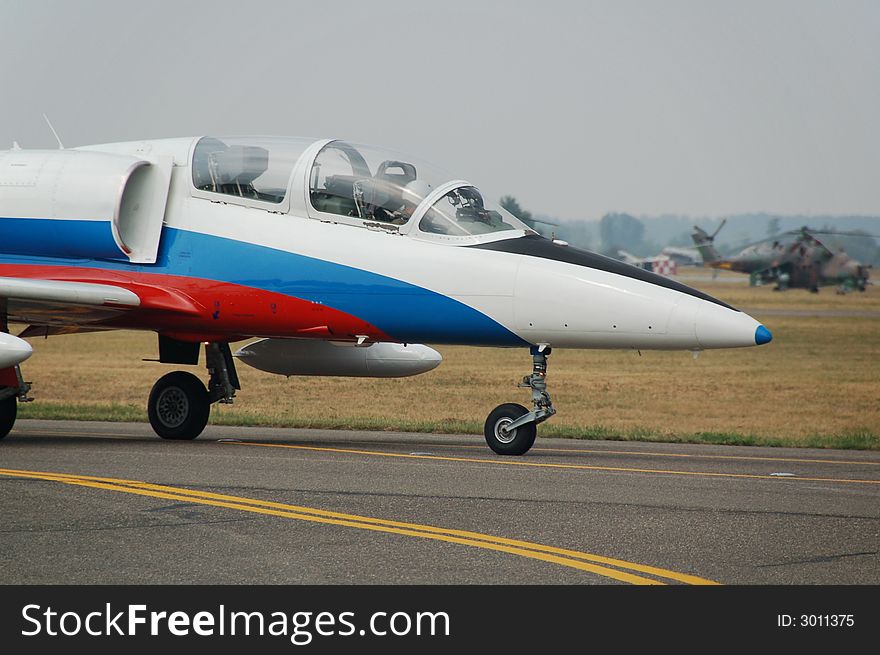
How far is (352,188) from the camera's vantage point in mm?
14281

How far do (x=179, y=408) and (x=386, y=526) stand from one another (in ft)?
24.9

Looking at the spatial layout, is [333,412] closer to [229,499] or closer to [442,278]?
[442,278]

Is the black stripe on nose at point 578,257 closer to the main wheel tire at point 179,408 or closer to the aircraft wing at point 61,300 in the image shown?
the aircraft wing at point 61,300

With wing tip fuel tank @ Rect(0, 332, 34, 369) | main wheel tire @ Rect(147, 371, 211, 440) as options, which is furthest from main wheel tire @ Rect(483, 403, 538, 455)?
wing tip fuel tank @ Rect(0, 332, 34, 369)

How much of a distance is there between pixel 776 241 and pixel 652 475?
2991 inches

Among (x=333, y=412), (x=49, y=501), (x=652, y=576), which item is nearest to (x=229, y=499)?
(x=49, y=501)

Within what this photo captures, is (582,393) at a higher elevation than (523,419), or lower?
lower

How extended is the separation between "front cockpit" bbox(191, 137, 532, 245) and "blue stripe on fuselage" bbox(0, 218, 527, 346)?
1.77 feet

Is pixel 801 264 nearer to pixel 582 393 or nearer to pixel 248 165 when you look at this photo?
pixel 582 393

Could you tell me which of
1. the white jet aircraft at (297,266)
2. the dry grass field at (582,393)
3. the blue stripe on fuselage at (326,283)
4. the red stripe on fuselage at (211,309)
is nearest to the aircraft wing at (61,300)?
the white jet aircraft at (297,266)

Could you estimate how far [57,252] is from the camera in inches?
594

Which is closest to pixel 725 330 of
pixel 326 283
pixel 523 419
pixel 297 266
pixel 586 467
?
pixel 586 467

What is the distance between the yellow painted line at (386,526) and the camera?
7.39m

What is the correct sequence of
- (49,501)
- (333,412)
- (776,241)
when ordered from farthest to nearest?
(776,241)
(333,412)
(49,501)
